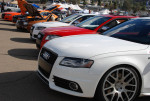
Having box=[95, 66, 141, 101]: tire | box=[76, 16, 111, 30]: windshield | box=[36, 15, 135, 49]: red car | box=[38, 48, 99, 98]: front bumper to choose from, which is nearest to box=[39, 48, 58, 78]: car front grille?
box=[38, 48, 99, 98]: front bumper

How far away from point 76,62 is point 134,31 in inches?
69.7

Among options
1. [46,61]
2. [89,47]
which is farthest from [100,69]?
[46,61]

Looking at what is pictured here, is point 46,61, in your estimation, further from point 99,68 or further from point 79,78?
point 99,68

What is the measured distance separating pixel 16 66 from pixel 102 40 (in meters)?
2.87

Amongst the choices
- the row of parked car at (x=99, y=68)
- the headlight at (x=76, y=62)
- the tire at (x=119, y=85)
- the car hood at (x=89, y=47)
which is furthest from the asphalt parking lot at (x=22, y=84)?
the car hood at (x=89, y=47)

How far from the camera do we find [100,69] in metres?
3.41

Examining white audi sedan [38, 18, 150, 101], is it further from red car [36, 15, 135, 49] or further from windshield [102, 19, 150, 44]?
red car [36, 15, 135, 49]

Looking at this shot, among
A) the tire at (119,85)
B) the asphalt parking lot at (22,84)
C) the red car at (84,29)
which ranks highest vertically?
the red car at (84,29)

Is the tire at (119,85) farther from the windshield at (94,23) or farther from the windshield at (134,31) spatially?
the windshield at (94,23)

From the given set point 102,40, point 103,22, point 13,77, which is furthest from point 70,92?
point 103,22

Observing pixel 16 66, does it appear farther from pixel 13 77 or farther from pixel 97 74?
pixel 97 74

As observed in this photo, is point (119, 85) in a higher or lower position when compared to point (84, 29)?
lower

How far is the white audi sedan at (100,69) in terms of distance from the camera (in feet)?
11.3

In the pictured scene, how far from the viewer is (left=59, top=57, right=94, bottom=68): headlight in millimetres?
3443
